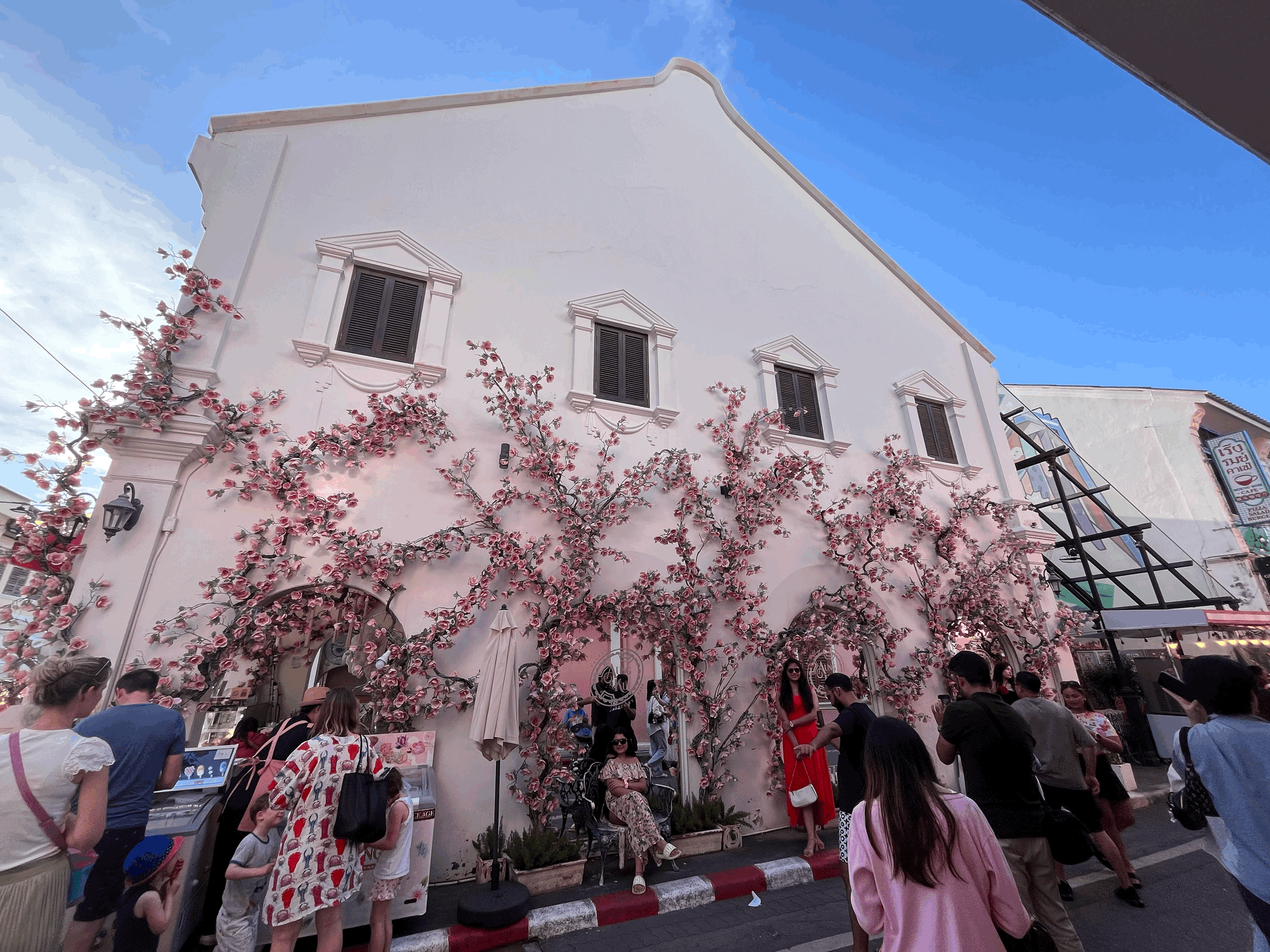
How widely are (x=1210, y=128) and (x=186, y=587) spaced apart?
25.8 ft

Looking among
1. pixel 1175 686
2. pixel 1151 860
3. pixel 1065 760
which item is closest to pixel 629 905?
pixel 1065 760

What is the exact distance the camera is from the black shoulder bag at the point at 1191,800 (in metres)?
2.81

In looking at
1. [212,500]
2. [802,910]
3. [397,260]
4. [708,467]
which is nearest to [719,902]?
[802,910]

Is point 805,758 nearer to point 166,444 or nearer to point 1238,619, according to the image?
point 166,444

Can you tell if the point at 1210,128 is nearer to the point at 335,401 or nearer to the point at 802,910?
the point at 802,910

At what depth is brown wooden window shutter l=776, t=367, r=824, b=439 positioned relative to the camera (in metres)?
9.79

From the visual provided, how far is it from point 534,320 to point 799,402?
16.4 ft

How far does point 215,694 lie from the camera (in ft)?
18.3

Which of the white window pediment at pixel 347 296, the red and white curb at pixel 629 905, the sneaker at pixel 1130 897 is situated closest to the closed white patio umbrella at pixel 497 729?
the red and white curb at pixel 629 905

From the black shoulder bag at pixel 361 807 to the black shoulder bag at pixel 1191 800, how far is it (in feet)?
14.9

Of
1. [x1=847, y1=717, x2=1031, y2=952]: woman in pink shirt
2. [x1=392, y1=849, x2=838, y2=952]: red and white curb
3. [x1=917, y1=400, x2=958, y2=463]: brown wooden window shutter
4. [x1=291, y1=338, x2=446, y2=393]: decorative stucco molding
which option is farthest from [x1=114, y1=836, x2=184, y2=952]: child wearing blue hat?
[x1=917, y1=400, x2=958, y2=463]: brown wooden window shutter

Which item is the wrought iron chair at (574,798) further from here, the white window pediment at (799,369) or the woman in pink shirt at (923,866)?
the white window pediment at (799,369)

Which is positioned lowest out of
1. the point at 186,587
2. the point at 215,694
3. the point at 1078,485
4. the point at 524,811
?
the point at 524,811

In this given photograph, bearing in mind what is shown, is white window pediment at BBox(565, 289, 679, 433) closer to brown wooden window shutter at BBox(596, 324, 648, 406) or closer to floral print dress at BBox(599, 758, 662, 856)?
brown wooden window shutter at BBox(596, 324, 648, 406)
